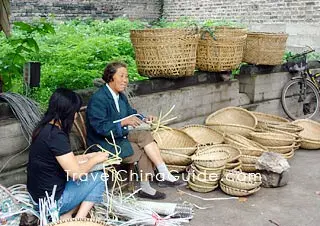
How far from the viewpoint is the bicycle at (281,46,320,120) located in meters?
7.72

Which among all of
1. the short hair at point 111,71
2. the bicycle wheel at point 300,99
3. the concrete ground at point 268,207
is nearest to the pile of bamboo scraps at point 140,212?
the concrete ground at point 268,207

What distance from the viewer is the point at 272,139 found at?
5.55 metres

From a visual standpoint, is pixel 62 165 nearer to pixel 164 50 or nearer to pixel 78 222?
pixel 78 222

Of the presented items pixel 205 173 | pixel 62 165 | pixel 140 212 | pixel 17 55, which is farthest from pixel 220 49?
pixel 62 165

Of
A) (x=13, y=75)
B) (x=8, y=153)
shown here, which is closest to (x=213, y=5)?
(x=13, y=75)

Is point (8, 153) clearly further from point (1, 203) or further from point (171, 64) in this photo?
point (171, 64)

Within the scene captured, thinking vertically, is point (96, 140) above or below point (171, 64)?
below

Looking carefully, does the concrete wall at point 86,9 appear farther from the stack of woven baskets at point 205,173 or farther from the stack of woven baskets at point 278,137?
the stack of woven baskets at point 205,173

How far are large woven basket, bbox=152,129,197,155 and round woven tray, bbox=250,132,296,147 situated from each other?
94 cm

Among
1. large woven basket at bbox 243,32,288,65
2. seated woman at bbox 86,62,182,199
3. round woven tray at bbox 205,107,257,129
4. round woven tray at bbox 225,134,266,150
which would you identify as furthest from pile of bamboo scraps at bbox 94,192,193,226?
large woven basket at bbox 243,32,288,65

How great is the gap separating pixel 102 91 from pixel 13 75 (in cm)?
141

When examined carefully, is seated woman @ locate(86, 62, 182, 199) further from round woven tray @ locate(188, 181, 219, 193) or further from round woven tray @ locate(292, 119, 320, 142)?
round woven tray @ locate(292, 119, 320, 142)

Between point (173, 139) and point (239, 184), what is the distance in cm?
128

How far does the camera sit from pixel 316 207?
13.8 ft
